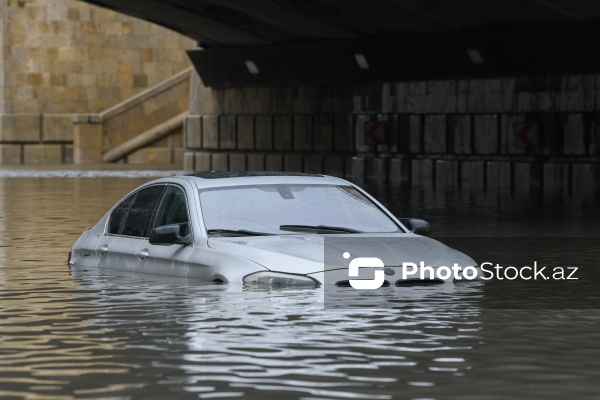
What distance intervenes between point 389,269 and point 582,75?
77.0 feet

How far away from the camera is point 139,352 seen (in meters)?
9.44

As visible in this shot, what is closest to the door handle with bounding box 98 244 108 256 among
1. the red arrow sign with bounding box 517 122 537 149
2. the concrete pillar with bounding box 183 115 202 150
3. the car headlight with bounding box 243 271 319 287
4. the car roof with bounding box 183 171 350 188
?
the car roof with bounding box 183 171 350 188

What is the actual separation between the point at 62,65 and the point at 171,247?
5006cm

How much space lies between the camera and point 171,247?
12.4 metres

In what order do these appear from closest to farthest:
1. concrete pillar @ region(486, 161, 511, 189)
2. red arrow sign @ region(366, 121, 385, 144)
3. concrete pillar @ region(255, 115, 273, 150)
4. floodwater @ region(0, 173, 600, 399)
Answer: floodwater @ region(0, 173, 600, 399)
concrete pillar @ region(486, 161, 511, 189)
red arrow sign @ region(366, 121, 385, 144)
concrete pillar @ region(255, 115, 273, 150)

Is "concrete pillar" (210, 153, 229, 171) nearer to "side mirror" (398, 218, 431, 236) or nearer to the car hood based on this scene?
"side mirror" (398, 218, 431, 236)

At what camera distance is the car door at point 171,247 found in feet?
39.7

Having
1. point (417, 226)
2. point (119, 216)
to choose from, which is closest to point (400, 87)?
point (119, 216)

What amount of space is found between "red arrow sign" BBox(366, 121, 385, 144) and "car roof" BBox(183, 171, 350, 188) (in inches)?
1078

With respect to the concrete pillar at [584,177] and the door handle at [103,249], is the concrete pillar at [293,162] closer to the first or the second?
the concrete pillar at [584,177]

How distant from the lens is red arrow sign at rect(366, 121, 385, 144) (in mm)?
40344

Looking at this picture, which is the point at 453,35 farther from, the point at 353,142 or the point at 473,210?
the point at 473,210

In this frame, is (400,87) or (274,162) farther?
(274,162)

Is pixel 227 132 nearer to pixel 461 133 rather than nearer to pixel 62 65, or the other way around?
pixel 461 133
